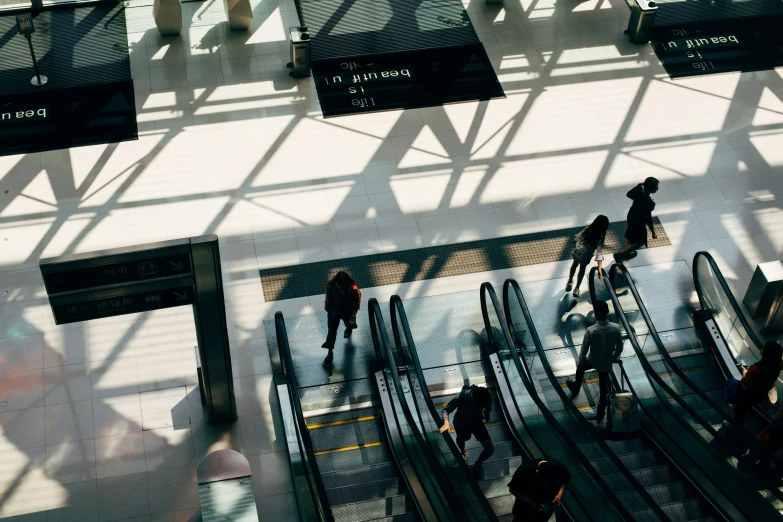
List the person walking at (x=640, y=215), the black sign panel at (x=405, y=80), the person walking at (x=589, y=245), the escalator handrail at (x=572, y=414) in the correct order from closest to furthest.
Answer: the escalator handrail at (x=572, y=414) < the person walking at (x=589, y=245) < the person walking at (x=640, y=215) < the black sign panel at (x=405, y=80)

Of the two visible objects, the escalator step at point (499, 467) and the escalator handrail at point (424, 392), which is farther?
the escalator step at point (499, 467)

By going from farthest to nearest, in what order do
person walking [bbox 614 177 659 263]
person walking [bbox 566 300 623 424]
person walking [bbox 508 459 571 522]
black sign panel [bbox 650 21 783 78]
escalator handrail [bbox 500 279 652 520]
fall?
black sign panel [bbox 650 21 783 78]
person walking [bbox 614 177 659 263]
person walking [bbox 566 300 623 424]
escalator handrail [bbox 500 279 652 520]
person walking [bbox 508 459 571 522]

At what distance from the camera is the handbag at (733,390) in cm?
1005

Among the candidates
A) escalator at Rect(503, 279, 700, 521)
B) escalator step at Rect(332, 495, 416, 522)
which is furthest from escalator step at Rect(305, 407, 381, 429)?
escalator at Rect(503, 279, 700, 521)

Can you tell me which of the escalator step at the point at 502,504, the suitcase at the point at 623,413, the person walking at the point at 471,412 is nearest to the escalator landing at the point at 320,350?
the person walking at the point at 471,412

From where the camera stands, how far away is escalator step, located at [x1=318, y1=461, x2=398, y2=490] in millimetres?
10164

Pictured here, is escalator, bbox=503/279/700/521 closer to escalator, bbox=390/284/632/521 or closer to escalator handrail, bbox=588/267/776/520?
escalator handrail, bbox=588/267/776/520

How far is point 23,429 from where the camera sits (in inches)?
424

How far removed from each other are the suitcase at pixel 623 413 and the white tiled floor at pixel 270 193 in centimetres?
280

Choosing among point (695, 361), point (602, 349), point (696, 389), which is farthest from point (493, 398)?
point (695, 361)

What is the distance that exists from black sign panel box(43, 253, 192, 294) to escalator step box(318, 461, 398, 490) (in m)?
2.64

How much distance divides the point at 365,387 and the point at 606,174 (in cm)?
496

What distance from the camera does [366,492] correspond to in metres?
10.0

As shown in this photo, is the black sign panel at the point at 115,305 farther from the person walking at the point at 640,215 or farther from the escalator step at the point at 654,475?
the person walking at the point at 640,215
